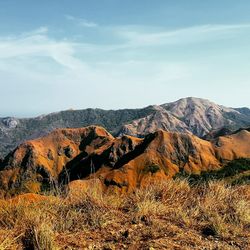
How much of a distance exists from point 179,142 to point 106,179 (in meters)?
42.1

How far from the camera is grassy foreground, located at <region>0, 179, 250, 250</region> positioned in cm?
637

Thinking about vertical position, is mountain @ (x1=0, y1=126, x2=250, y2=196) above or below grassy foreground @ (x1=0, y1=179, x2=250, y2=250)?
below

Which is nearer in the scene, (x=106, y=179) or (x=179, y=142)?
(x=106, y=179)

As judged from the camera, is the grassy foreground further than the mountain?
No

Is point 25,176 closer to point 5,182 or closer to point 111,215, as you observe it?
point 5,182

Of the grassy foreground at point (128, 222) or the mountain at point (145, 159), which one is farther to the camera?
the mountain at point (145, 159)

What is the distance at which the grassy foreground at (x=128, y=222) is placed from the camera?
6.37 meters

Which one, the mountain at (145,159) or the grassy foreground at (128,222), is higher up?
the grassy foreground at (128,222)

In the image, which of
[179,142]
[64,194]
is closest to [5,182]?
[179,142]

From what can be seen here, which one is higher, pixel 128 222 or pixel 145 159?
pixel 128 222

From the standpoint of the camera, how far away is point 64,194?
8.83 meters

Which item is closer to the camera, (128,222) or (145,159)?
(128,222)

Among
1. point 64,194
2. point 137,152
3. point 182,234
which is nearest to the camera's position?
point 182,234

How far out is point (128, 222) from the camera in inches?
297
